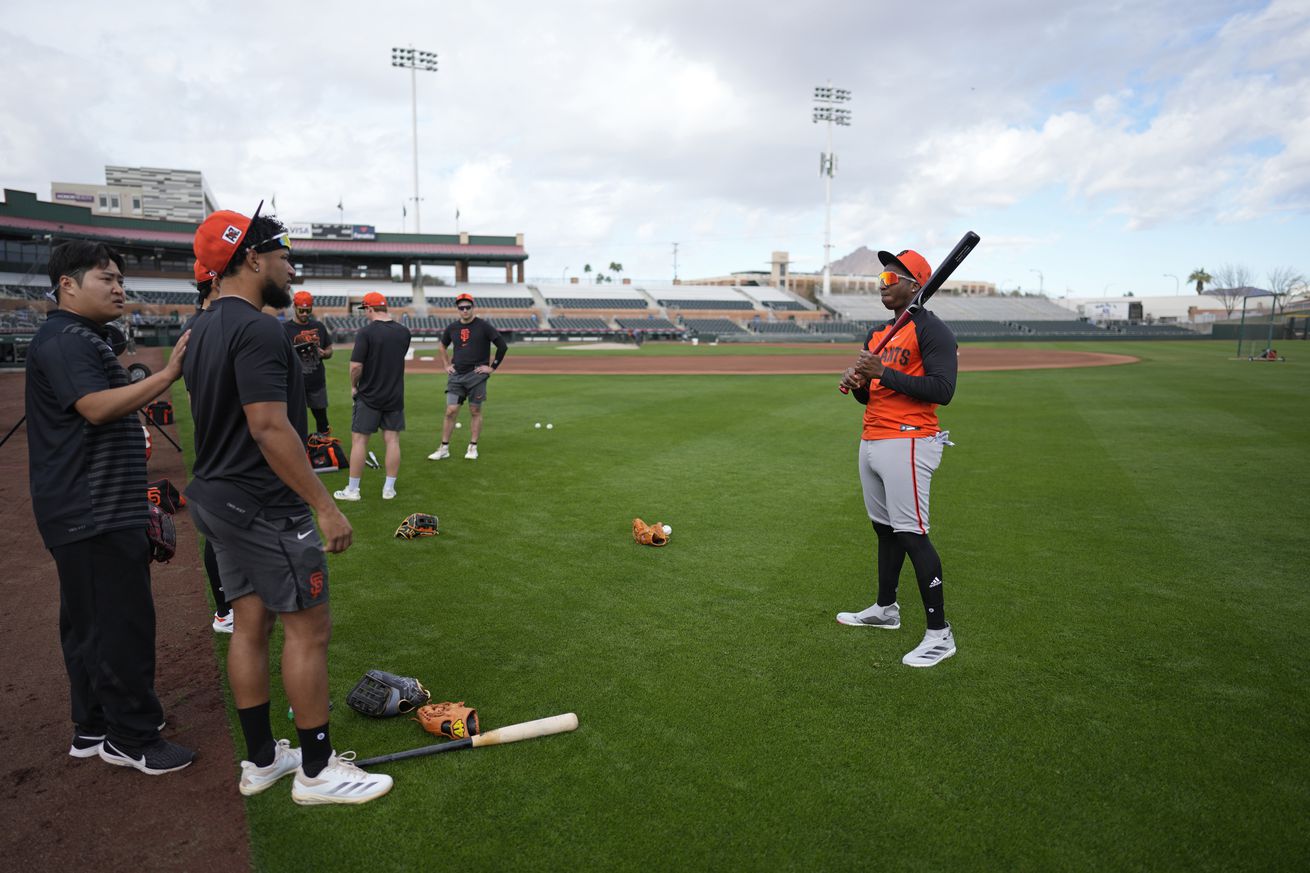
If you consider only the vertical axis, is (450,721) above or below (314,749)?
below

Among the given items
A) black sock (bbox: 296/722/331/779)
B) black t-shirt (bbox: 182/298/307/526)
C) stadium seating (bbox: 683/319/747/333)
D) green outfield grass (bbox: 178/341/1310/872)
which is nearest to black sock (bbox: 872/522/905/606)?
green outfield grass (bbox: 178/341/1310/872)

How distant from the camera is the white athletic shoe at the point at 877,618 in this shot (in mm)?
4992

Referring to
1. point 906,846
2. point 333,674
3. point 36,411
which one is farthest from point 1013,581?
point 36,411

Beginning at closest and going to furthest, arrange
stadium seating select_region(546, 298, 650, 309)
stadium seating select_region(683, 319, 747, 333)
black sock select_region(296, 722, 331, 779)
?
1. black sock select_region(296, 722, 331, 779)
2. stadium seating select_region(683, 319, 747, 333)
3. stadium seating select_region(546, 298, 650, 309)

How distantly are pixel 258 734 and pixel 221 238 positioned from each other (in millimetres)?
2150

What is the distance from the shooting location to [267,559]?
9.78 ft

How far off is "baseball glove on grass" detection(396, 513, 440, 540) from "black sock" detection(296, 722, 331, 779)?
3904 mm

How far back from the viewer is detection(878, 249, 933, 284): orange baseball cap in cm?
457

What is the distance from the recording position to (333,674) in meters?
4.39

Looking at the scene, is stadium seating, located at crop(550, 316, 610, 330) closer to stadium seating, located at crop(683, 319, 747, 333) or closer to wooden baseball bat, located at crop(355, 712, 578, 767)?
stadium seating, located at crop(683, 319, 747, 333)

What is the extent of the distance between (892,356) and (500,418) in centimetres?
1213

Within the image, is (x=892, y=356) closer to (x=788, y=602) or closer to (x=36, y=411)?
(x=788, y=602)

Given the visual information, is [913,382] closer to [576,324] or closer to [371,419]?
[371,419]

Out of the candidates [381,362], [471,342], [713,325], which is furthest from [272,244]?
[713,325]
